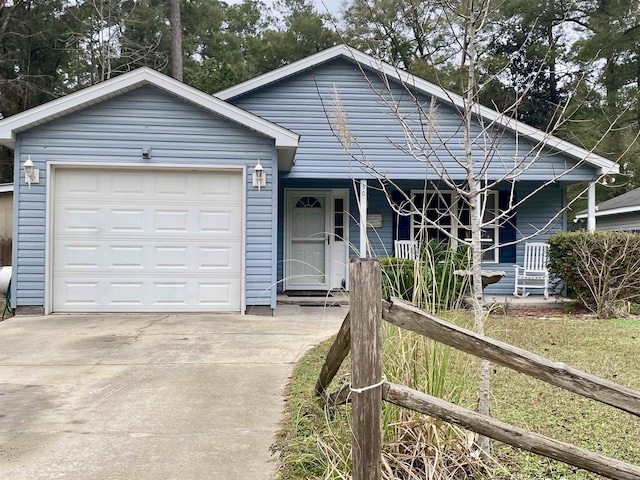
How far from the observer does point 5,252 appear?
1155cm

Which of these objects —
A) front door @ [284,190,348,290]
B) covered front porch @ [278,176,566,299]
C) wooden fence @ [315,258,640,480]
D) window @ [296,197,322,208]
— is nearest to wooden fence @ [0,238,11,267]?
covered front porch @ [278,176,566,299]

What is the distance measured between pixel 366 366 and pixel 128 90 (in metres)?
7.26

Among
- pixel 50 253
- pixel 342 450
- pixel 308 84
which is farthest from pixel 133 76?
pixel 342 450

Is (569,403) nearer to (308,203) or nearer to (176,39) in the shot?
(308,203)

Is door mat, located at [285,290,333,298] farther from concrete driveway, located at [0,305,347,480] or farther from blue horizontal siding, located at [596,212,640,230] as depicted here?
blue horizontal siding, located at [596,212,640,230]

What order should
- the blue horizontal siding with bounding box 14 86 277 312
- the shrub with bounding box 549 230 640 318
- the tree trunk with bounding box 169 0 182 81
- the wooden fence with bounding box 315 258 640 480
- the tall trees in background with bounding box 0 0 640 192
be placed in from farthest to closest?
the tall trees in background with bounding box 0 0 640 192, the tree trunk with bounding box 169 0 182 81, the shrub with bounding box 549 230 640 318, the blue horizontal siding with bounding box 14 86 277 312, the wooden fence with bounding box 315 258 640 480

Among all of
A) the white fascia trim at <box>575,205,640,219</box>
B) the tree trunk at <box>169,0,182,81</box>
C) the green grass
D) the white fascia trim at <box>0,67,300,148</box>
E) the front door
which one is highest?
the tree trunk at <box>169,0,182,81</box>

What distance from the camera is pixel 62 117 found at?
7.85 m

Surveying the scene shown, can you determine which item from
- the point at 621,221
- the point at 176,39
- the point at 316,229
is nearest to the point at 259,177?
the point at 316,229

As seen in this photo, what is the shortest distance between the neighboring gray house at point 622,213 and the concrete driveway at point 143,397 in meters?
12.6

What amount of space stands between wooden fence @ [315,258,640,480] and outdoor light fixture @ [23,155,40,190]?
23.6 ft

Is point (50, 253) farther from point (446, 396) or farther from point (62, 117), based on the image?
point (446, 396)

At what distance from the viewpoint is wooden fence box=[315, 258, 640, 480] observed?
2.00m

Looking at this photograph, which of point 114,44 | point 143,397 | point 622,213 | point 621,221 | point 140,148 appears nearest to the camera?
point 143,397
